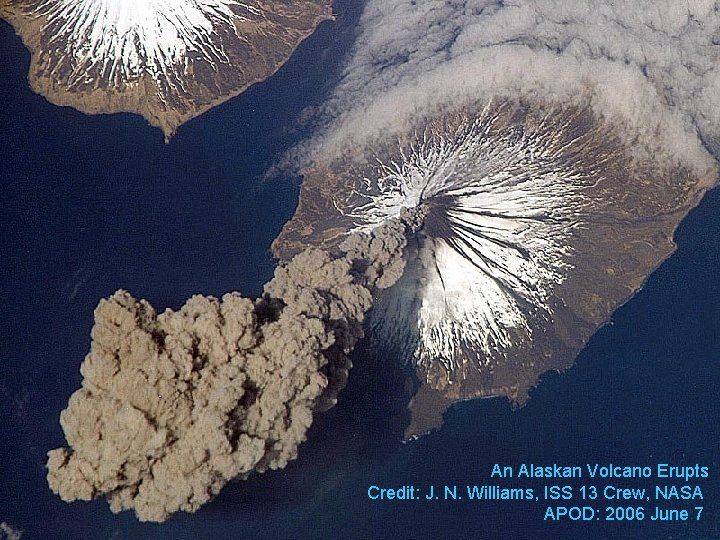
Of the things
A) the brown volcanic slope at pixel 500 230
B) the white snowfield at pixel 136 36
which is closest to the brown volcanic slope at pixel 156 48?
the white snowfield at pixel 136 36

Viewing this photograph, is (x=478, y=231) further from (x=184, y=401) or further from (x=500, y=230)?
(x=184, y=401)

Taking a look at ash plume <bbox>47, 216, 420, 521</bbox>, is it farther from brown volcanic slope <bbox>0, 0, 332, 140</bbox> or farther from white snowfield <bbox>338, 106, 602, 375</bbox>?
brown volcanic slope <bbox>0, 0, 332, 140</bbox>

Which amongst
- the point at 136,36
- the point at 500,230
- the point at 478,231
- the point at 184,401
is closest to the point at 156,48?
the point at 136,36

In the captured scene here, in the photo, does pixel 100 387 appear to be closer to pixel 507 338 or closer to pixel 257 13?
pixel 507 338

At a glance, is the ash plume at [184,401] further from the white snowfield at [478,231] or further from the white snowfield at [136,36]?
the white snowfield at [136,36]

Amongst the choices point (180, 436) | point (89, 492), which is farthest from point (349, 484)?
point (89, 492)

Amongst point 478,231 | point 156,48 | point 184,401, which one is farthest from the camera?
point 156,48
